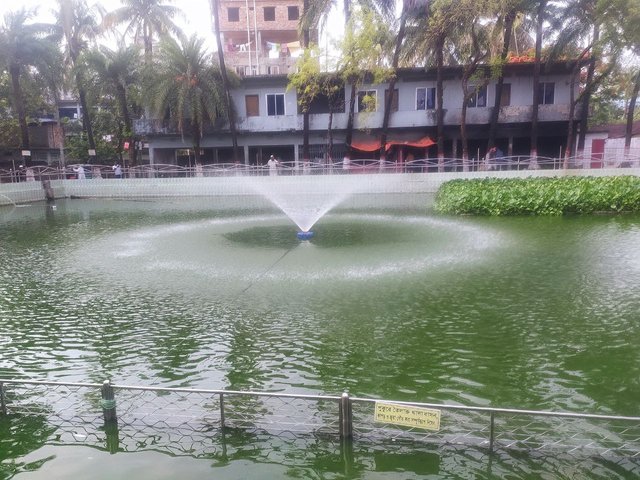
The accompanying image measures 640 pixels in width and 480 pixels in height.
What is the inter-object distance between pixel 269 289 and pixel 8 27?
34666 millimetres

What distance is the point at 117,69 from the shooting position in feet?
129

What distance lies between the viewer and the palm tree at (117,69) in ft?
127

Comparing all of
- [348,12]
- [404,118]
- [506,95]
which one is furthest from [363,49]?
[506,95]

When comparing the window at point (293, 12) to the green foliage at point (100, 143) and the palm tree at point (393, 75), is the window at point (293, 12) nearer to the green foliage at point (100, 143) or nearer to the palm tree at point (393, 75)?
the green foliage at point (100, 143)

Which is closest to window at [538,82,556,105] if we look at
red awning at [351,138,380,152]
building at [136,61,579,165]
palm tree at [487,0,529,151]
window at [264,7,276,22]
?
building at [136,61,579,165]

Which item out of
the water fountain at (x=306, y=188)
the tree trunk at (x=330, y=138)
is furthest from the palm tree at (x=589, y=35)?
the tree trunk at (x=330, y=138)

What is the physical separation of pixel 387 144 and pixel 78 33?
87.2 feet

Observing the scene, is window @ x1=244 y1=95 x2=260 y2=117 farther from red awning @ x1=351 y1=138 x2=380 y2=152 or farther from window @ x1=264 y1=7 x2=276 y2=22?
window @ x1=264 y1=7 x2=276 y2=22

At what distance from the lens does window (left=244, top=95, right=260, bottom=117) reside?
4069cm

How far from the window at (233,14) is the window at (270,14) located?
2715 mm

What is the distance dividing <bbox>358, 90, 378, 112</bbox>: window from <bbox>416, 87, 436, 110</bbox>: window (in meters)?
3.16

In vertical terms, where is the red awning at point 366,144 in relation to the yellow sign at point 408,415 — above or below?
above

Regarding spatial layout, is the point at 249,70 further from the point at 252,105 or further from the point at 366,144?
the point at 366,144

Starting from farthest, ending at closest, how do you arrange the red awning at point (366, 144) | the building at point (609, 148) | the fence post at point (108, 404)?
the red awning at point (366, 144)
the building at point (609, 148)
the fence post at point (108, 404)
